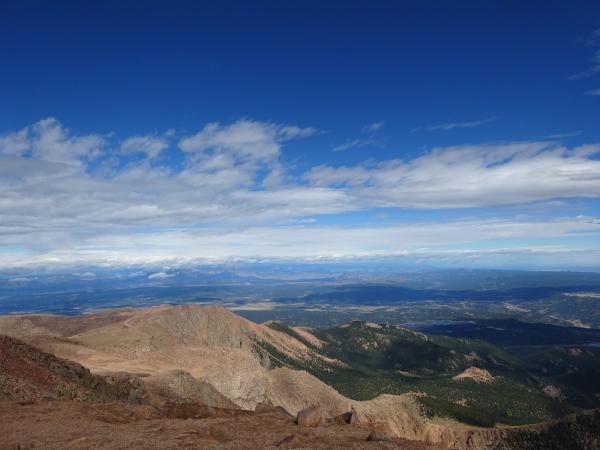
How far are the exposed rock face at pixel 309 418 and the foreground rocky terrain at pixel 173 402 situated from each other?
307 millimetres

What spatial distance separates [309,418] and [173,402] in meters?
30.4

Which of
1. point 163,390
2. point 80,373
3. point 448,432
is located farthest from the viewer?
point 448,432

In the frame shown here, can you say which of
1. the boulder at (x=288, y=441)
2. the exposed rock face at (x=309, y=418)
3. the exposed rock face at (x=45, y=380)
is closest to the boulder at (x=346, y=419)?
the exposed rock face at (x=309, y=418)

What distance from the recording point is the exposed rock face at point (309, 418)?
41.5m

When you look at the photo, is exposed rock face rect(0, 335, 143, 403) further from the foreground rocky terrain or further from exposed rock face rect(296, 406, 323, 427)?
exposed rock face rect(296, 406, 323, 427)

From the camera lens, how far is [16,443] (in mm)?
28500

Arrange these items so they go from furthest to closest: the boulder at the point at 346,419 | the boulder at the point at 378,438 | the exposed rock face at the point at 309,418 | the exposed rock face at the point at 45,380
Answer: the boulder at the point at 346,419, the exposed rock face at the point at 45,380, the exposed rock face at the point at 309,418, the boulder at the point at 378,438

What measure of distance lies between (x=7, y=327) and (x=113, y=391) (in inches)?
5790

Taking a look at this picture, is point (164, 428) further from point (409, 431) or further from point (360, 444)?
point (409, 431)

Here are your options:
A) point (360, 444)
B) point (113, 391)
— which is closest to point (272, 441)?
point (360, 444)

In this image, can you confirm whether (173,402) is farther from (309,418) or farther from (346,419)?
(346,419)

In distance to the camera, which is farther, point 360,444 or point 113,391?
point 113,391

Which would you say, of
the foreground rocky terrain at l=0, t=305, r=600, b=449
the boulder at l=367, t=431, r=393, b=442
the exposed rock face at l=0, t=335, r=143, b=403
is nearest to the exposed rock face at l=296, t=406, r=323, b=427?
the foreground rocky terrain at l=0, t=305, r=600, b=449

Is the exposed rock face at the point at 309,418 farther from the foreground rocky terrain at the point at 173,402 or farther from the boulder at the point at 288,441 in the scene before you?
the boulder at the point at 288,441
